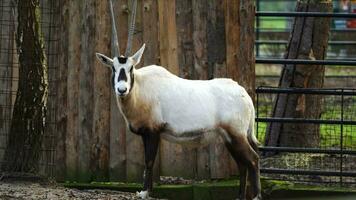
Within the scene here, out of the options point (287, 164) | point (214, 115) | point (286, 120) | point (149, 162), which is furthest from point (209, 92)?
point (287, 164)

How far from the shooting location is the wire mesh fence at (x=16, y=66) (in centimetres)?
924

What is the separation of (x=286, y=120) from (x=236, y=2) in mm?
1430

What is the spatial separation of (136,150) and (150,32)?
1.19 m

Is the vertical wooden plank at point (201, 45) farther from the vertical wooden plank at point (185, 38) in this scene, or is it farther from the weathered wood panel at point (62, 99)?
the weathered wood panel at point (62, 99)

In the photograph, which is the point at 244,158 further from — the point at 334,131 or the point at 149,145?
the point at 334,131

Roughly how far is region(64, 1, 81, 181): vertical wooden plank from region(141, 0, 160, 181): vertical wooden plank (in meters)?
0.68

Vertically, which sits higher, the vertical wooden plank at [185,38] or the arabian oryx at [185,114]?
the vertical wooden plank at [185,38]

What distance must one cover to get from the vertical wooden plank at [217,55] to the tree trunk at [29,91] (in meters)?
1.67

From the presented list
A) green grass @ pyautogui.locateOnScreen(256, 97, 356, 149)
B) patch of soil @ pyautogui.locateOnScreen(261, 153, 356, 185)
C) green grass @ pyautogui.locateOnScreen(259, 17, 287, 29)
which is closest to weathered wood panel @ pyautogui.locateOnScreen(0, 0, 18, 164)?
patch of soil @ pyautogui.locateOnScreen(261, 153, 356, 185)

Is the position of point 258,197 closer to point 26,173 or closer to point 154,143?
point 154,143

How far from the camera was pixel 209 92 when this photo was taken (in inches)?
327

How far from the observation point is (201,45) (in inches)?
359

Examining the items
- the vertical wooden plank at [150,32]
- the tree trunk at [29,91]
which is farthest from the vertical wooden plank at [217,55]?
the tree trunk at [29,91]

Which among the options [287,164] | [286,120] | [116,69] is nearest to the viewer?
[116,69]
